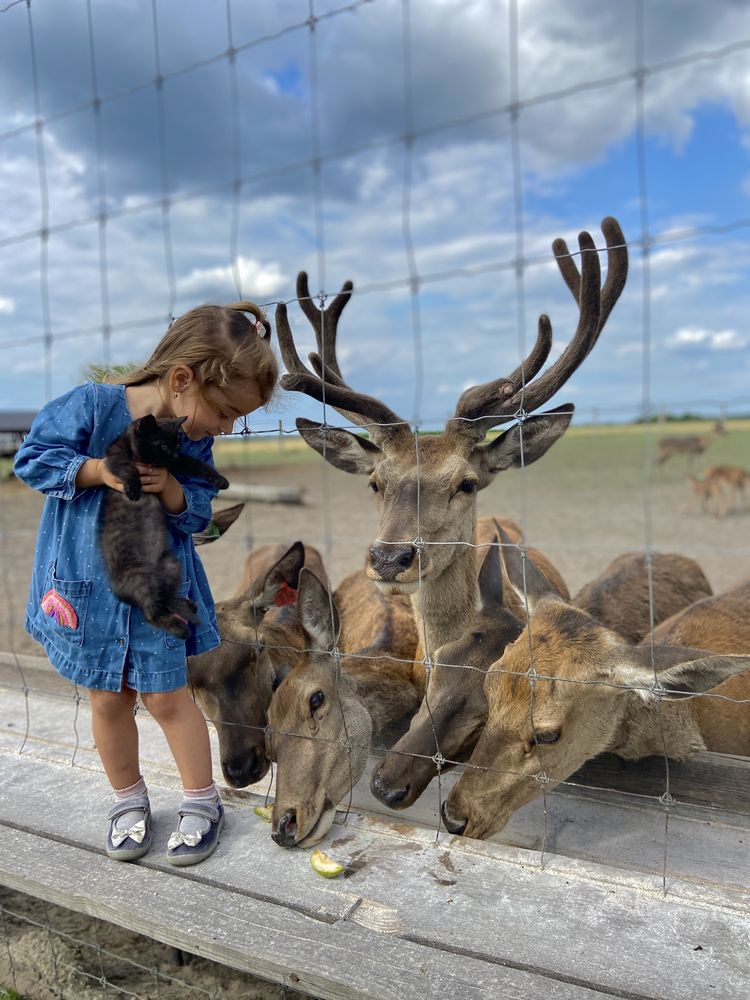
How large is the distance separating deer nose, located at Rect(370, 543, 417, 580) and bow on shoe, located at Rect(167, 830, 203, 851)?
1112mm

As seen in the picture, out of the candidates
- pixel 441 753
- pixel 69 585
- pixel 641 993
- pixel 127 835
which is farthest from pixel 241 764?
pixel 641 993

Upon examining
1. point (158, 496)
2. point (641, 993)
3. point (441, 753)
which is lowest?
point (641, 993)

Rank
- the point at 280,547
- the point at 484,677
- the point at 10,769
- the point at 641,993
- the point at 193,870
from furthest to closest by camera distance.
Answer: the point at 280,547, the point at 10,769, the point at 484,677, the point at 193,870, the point at 641,993

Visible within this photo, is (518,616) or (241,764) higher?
(518,616)

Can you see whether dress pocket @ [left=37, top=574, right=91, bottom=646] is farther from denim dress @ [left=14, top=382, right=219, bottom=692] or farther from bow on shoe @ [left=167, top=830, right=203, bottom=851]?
bow on shoe @ [left=167, top=830, right=203, bottom=851]

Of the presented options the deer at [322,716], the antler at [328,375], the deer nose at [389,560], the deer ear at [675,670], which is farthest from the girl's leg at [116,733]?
the deer ear at [675,670]

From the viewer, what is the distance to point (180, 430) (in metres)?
2.65

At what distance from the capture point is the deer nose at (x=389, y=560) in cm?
325

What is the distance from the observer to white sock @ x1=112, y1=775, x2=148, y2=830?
2781mm

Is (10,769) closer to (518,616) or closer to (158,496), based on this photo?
(158,496)

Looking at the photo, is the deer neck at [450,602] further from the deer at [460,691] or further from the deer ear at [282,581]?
the deer ear at [282,581]

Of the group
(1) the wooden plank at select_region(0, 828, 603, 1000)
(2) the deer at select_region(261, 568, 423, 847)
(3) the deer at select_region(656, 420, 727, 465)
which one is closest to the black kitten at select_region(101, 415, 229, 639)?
(2) the deer at select_region(261, 568, 423, 847)

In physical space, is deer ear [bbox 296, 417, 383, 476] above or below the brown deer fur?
above

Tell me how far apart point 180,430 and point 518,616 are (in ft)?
5.35
